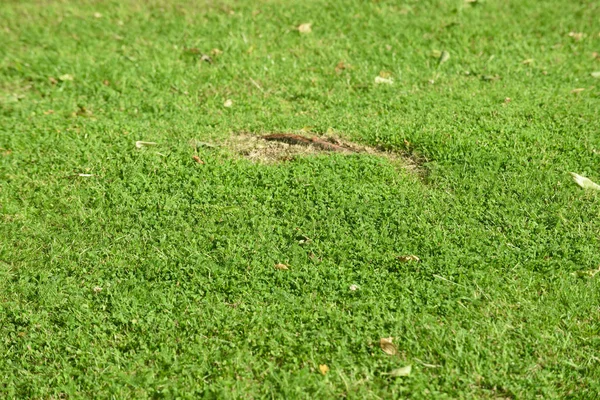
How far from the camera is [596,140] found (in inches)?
177

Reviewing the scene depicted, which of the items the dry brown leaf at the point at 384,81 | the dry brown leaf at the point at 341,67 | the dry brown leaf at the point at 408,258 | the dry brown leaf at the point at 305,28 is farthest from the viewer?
the dry brown leaf at the point at 305,28

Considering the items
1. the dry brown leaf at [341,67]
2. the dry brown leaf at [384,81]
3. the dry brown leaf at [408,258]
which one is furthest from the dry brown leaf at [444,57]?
the dry brown leaf at [408,258]

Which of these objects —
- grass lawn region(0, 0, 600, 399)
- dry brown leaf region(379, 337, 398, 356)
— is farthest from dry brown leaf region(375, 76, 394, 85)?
dry brown leaf region(379, 337, 398, 356)

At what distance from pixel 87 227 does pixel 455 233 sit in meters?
2.20

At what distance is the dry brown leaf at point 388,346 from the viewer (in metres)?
3.16

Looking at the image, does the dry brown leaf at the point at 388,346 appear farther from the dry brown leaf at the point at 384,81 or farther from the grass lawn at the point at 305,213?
the dry brown leaf at the point at 384,81

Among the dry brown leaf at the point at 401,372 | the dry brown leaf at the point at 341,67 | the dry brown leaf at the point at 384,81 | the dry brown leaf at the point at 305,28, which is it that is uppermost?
the dry brown leaf at the point at 305,28

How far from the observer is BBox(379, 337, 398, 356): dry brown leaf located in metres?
3.16

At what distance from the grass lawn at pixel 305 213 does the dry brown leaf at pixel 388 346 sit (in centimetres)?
3

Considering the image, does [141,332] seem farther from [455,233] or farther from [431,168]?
[431,168]

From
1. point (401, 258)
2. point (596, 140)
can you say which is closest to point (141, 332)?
point (401, 258)

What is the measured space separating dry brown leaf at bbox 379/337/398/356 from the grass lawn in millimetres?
26

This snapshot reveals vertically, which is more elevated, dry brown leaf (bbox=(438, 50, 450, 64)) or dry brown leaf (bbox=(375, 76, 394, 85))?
dry brown leaf (bbox=(438, 50, 450, 64))

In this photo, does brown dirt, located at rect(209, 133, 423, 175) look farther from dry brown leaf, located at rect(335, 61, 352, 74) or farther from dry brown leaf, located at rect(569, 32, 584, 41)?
dry brown leaf, located at rect(569, 32, 584, 41)
